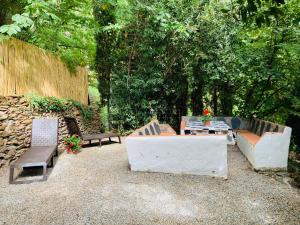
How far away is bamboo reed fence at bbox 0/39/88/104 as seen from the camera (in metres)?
6.02

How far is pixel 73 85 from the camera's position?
32.4 feet

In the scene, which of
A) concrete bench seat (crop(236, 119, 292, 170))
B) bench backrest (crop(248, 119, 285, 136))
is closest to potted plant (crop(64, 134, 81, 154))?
concrete bench seat (crop(236, 119, 292, 170))

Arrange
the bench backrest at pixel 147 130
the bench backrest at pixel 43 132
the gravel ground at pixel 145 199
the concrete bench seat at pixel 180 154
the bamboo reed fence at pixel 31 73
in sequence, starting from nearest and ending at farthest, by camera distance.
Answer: the gravel ground at pixel 145 199, the concrete bench seat at pixel 180 154, the bamboo reed fence at pixel 31 73, the bench backrest at pixel 147 130, the bench backrest at pixel 43 132

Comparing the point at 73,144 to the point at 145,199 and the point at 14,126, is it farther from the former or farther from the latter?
the point at 145,199

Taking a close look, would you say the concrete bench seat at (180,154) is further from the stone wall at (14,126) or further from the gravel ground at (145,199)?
the stone wall at (14,126)

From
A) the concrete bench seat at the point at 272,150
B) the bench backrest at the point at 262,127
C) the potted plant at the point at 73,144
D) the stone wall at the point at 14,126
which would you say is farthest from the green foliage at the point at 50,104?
the bench backrest at the point at 262,127

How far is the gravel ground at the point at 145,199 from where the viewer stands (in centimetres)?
363

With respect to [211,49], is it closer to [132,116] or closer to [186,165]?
[132,116]

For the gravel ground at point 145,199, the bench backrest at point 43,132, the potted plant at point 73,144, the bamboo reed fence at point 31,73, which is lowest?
the gravel ground at point 145,199

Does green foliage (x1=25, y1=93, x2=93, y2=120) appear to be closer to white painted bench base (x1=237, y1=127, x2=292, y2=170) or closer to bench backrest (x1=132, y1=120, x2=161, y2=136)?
bench backrest (x1=132, y1=120, x2=161, y2=136)

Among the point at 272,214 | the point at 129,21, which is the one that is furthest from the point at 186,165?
the point at 129,21

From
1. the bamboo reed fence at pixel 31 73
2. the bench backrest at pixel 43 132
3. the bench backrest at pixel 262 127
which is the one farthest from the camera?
the bench backrest at pixel 43 132

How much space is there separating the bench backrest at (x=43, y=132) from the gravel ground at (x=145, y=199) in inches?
40.0

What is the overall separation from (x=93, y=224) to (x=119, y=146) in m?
5.27
